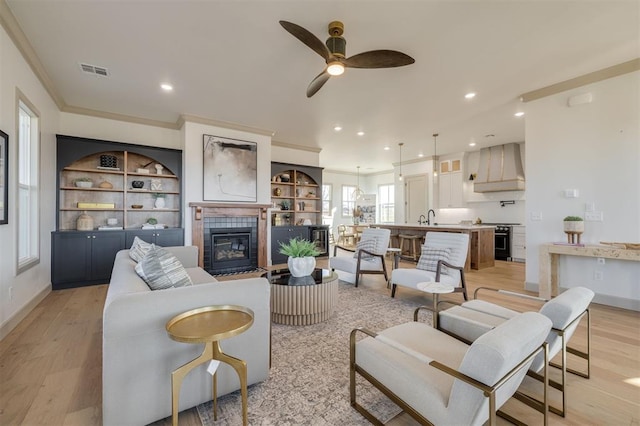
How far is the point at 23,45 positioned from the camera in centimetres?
287

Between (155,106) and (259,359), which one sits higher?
(155,106)

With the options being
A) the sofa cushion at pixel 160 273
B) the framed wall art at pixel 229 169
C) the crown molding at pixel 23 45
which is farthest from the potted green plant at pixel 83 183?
the sofa cushion at pixel 160 273

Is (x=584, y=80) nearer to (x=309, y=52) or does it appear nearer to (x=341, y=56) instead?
(x=341, y=56)

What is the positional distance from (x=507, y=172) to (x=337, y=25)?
256 inches

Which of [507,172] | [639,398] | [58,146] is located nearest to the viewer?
[639,398]

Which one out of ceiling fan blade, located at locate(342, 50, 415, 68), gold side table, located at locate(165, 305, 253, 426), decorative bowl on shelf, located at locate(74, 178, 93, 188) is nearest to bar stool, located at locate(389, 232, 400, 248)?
ceiling fan blade, located at locate(342, 50, 415, 68)

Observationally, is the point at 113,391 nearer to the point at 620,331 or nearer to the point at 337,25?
the point at 337,25

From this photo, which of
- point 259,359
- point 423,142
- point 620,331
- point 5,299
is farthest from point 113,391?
point 423,142

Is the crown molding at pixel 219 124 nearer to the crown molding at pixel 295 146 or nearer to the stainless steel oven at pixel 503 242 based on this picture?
the crown molding at pixel 295 146

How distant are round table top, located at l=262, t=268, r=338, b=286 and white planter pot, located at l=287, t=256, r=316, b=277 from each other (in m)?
0.06

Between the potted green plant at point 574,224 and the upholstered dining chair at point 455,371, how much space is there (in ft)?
10.4

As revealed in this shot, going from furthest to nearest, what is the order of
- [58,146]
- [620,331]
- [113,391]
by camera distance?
1. [58,146]
2. [620,331]
3. [113,391]

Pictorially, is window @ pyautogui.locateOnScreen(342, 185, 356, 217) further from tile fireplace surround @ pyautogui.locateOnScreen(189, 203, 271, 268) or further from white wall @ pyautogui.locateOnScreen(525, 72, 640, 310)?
white wall @ pyautogui.locateOnScreen(525, 72, 640, 310)

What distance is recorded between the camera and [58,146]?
14.2 feet
